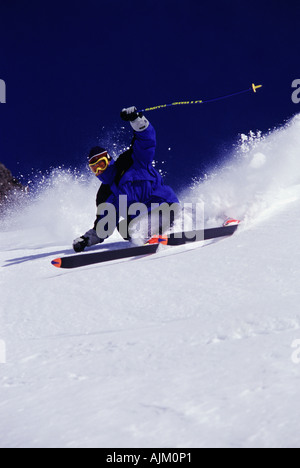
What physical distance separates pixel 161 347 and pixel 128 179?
2902 millimetres

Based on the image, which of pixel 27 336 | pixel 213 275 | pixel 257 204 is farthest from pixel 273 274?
pixel 257 204

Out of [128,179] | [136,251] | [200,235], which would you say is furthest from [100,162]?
[200,235]

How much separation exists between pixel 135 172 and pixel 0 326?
2.41 m

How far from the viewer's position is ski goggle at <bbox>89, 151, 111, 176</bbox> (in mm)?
4785

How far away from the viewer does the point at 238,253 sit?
151 inches

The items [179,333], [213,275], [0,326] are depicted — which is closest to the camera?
[179,333]

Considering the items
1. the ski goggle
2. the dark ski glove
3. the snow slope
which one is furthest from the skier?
the snow slope

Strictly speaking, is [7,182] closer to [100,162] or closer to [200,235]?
[100,162]

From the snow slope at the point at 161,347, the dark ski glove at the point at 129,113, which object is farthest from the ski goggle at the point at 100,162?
the snow slope at the point at 161,347

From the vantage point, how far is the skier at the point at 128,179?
15.7 feet

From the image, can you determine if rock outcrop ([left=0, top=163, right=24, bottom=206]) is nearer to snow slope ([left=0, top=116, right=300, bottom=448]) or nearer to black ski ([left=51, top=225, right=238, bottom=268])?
snow slope ([left=0, top=116, right=300, bottom=448])

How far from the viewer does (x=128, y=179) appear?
4.80m

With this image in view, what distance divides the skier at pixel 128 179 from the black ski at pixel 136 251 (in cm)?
48
